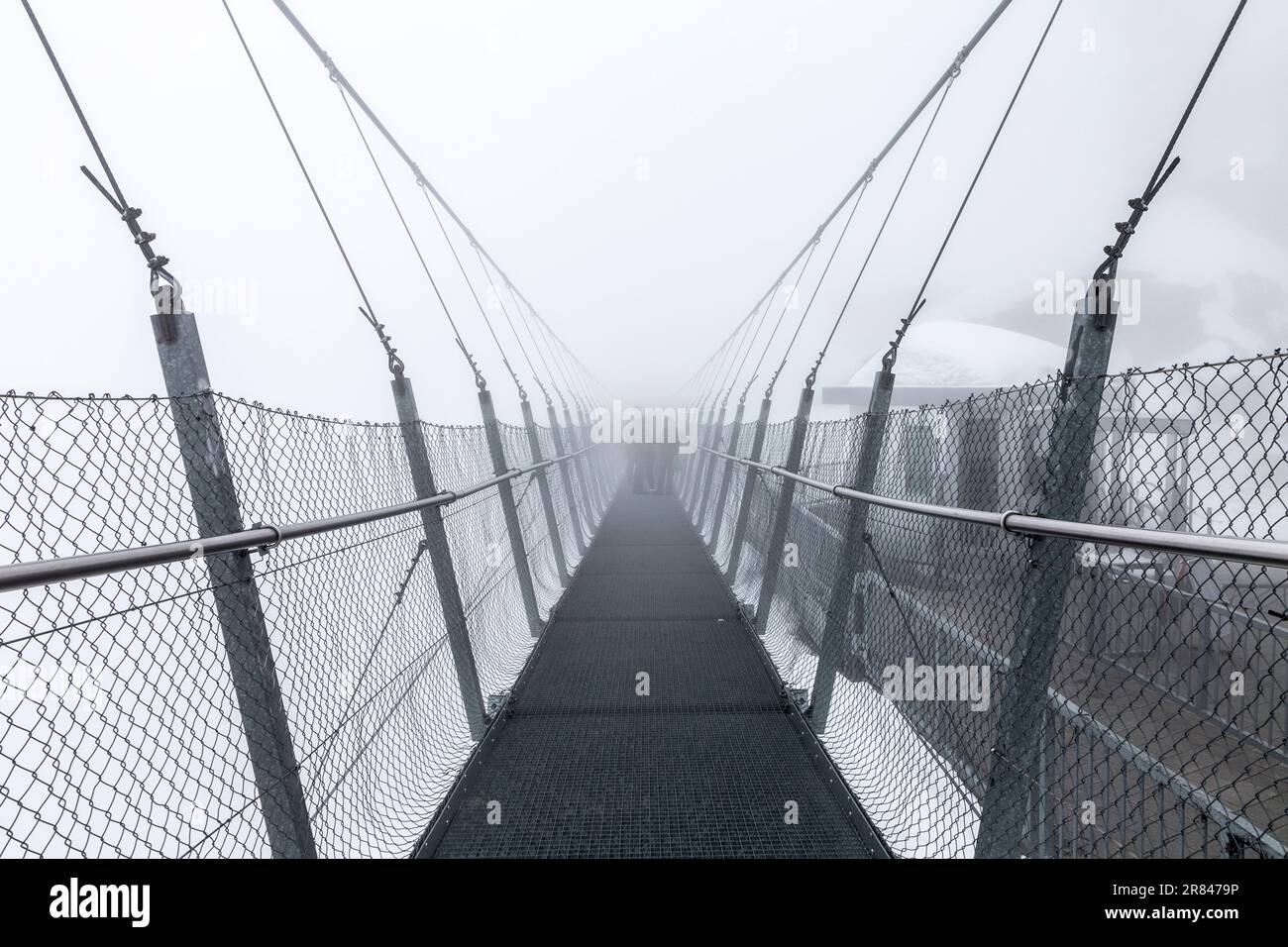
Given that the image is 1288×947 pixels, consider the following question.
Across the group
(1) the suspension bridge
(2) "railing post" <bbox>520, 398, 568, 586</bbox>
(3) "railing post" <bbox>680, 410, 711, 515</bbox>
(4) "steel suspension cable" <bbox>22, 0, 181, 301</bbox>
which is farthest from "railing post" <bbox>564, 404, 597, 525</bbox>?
(4) "steel suspension cable" <bbox>22, 0, 181, 301</bbox>

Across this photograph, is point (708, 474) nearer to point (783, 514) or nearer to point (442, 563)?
point (783, 514)

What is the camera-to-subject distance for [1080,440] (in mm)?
2082

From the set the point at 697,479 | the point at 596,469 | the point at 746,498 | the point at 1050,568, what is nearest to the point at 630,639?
the point at 746,498

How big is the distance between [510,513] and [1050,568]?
Answer: 4.15 m

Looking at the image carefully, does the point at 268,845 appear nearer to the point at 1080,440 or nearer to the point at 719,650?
the point at 1080,440

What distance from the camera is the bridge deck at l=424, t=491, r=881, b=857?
2947 millimetres

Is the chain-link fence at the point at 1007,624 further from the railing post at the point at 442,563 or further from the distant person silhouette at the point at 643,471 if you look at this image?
the distant person silhouette at the point at 643,471

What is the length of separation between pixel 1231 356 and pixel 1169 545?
533mm

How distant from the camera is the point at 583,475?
12.7 metres

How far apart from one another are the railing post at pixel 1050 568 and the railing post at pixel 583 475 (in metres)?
9.57

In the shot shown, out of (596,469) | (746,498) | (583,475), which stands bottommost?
(596,469)

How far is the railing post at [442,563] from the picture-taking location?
346cm

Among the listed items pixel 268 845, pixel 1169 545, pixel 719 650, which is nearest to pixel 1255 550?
pixel 1169 545

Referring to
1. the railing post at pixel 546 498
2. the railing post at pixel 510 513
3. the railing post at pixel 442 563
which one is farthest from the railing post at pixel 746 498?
the railing post at pixel 442 563
